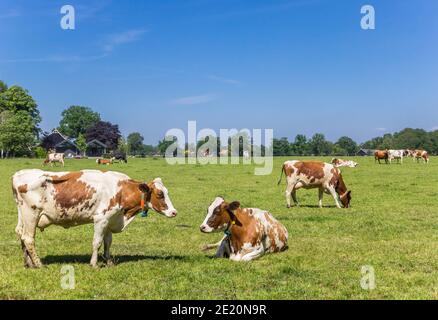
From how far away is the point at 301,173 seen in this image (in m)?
18.5

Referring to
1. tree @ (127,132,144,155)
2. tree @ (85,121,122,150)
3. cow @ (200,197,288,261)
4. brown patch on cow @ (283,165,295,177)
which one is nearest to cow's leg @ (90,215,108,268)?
cow @ (200,197,288,261)

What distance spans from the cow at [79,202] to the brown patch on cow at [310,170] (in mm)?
10460

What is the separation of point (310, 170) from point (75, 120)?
129889mm

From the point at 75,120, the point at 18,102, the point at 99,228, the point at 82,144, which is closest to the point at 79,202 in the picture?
the point at 99,228

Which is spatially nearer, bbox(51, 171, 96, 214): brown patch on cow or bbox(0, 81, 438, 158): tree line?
bbox(51, 171, 96, 214): brown patch on cow

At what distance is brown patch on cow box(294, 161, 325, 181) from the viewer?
18406 millimetres

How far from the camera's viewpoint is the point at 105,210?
28.1 feet

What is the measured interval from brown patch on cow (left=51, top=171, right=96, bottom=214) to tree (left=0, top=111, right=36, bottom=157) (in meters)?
79.9

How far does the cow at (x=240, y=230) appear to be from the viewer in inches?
364

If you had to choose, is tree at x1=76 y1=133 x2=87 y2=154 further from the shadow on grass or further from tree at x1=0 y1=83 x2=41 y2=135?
the shadow on grass

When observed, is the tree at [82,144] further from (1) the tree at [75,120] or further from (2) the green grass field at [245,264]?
(2) the green grass field at [245,264]

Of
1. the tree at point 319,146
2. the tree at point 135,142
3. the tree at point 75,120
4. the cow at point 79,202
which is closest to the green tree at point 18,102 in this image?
the tree at point 75,120

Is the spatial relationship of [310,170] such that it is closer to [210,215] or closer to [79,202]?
[210,215]

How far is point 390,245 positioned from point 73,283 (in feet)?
23.4
